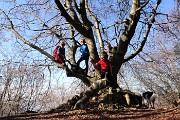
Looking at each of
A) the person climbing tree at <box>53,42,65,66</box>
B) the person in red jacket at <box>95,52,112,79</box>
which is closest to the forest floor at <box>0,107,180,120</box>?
the person in red jacket at <box>95,52,112,79</box>

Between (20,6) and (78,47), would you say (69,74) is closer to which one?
(78,47)

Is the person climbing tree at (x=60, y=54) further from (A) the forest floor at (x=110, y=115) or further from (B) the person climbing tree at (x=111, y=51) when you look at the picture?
(A) the forest floor at (x=110, y=115)

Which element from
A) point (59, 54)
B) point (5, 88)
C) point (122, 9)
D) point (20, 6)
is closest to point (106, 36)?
point (122, 9)

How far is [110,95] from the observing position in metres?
9.88

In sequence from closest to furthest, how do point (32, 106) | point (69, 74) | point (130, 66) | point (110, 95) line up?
point (110, 95), point (69, 74), point (130, 66), point (32, 106)

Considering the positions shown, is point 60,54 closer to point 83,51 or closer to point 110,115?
point 83,51

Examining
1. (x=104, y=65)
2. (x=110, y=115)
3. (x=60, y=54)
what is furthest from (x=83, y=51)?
(x=110, y=115)

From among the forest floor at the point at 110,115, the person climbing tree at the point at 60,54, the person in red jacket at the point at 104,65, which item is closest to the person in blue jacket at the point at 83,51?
the person climbing tree at the point at 60,54

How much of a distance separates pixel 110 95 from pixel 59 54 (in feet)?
8.24

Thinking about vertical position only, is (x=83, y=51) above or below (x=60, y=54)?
above

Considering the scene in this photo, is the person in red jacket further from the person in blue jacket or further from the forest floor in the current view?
the forest floor

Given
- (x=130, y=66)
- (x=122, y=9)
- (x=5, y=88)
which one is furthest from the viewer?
(x=5, y=88)

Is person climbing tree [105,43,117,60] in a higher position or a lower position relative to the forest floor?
higher

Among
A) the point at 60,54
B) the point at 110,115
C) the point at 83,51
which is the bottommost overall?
the point at 110,115
